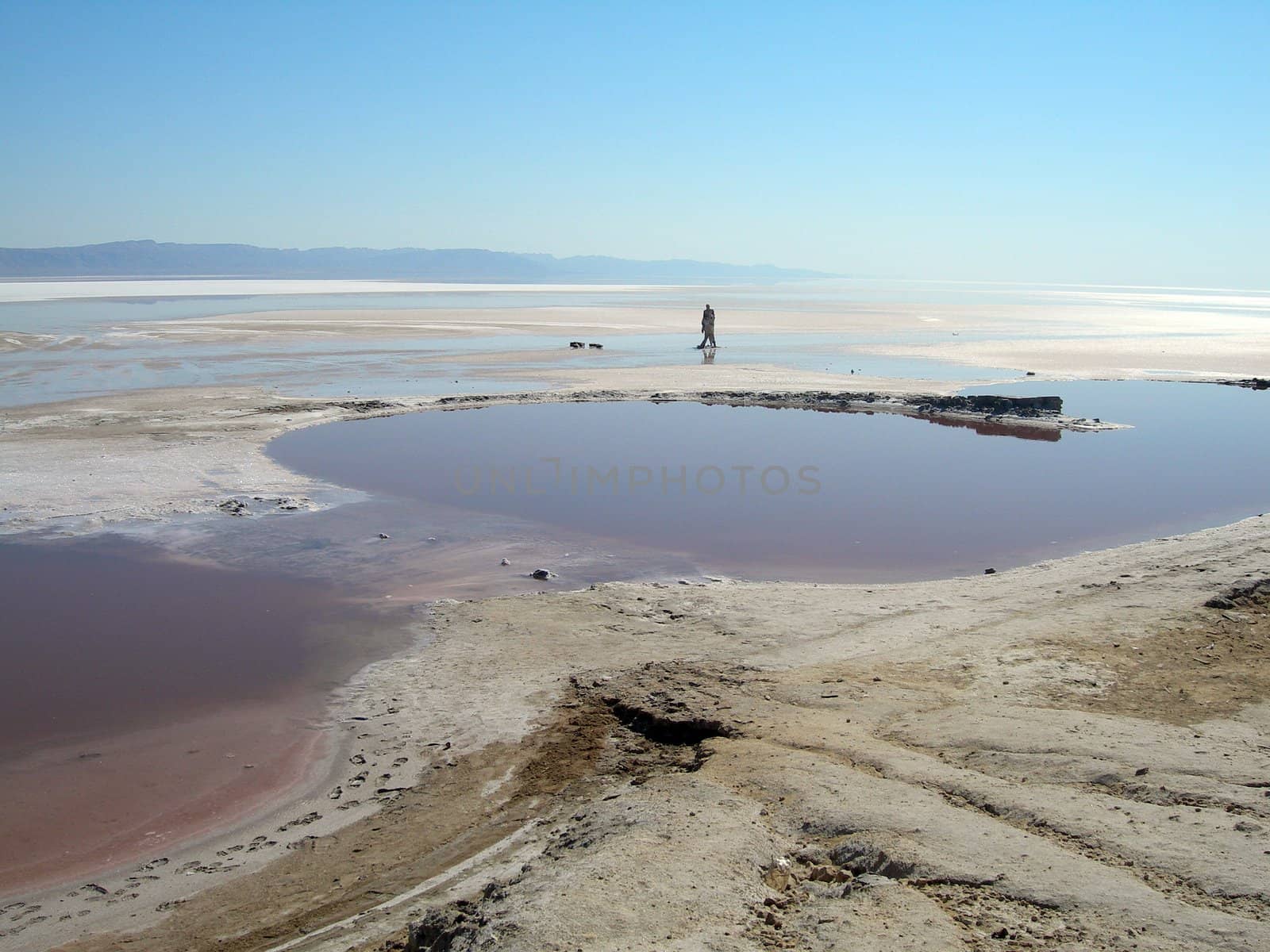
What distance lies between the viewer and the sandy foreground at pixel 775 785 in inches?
158

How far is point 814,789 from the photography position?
16.7ft

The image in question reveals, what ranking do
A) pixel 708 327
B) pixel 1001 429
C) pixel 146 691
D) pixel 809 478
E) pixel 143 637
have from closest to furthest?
pixel 146 691 < pixel 143 637 < pixel 809 478 < pixel 1001 429 < pixel 708 327

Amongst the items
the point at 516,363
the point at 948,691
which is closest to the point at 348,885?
the point at 948,691

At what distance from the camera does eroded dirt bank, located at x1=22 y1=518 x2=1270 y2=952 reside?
396cm

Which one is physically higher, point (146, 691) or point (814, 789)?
point (814, 789)

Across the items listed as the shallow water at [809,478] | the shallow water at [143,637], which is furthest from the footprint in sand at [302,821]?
the shallow water at [809,478]

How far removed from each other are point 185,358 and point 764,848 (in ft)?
94.8

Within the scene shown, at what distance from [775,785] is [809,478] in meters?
9.78

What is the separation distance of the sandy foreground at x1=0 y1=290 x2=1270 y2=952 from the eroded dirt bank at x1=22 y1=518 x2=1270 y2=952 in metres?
0.02

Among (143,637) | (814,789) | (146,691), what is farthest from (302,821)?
(143,637)

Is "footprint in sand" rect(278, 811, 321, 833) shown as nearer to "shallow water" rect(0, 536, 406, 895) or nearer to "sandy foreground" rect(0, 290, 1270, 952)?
"sandy foreground" rect(0, 290, 1270, 952)

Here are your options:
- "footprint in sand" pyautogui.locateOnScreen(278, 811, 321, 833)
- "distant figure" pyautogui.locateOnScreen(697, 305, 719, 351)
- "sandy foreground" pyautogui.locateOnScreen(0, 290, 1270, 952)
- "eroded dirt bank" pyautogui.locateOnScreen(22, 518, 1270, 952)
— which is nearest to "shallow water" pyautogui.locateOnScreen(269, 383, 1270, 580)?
"sandy foreground" pyautogui.locateOnScreen(0, 290, 1270, 952)

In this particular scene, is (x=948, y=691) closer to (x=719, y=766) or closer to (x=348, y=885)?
(x=719, y=766)

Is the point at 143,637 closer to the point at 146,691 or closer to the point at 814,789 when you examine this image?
the point at 146,691
